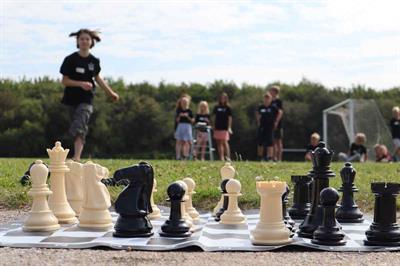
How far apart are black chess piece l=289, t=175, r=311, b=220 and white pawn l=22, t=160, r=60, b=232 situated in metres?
1.57

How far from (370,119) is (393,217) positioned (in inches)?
715

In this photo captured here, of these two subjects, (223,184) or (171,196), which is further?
(223,184)

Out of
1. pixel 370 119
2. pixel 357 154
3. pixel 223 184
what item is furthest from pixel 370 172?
pixel 370 119

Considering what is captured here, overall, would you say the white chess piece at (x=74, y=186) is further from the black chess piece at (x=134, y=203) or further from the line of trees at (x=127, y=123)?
the line of trees at (x=127, y=123)

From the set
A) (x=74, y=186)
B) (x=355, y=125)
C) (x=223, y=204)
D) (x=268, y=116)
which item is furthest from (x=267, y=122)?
(x=355, y=125)

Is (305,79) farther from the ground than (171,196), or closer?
farther from the ground

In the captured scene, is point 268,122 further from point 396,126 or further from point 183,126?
point 396,126

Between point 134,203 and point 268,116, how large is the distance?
8.99 metres

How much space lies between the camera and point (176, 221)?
10.5 ft

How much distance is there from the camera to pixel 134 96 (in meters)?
26.4

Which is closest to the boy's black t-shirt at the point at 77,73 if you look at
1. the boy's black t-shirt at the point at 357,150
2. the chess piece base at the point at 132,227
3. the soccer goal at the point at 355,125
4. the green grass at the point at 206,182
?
the green grass at the point at 206,182

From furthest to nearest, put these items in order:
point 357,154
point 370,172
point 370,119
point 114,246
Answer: point 370,119 → point 357,154 → point 370,172 → point 114,246

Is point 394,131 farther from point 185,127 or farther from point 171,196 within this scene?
point 171,196

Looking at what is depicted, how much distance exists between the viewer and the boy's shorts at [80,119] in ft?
23.6
